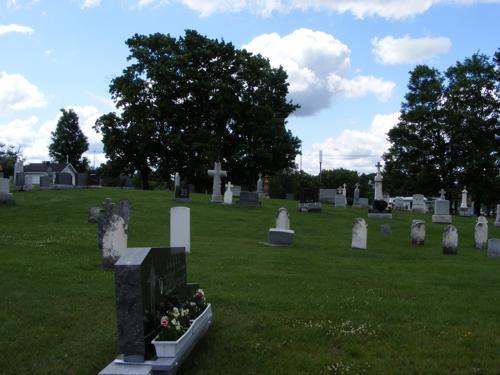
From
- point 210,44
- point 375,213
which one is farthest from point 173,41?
point 375,213

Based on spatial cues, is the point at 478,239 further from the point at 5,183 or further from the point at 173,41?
the point at 173,41

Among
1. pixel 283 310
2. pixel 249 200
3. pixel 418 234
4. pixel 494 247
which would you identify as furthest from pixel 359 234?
pixel 249 200

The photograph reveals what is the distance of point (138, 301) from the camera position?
4.93 meters

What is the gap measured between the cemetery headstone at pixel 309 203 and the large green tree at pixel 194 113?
60.6ft

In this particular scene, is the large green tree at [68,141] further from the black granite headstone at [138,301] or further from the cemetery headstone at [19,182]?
the black granite headstone at [138,301]

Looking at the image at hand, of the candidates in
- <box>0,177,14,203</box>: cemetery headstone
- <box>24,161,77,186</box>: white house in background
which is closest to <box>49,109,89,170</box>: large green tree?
<box>24,161,77,186</box>: white house in background

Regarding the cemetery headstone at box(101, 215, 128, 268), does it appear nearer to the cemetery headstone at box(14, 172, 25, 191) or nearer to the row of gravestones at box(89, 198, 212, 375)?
the row of gravestones at box(89, 198, 212, 375)

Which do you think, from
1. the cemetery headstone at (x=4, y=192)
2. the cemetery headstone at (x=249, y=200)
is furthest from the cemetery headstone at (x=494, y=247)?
the cemetery headstone at (x=4, y=192)

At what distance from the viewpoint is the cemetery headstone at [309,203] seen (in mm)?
30000

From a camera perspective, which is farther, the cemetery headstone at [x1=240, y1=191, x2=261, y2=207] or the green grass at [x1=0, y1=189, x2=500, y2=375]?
the cemetery headstone at [x1=240, y1=191, x2=261, y2=207]

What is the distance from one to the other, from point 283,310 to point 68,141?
8152 centimetres

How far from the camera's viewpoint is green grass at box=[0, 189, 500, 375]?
547 centimetres

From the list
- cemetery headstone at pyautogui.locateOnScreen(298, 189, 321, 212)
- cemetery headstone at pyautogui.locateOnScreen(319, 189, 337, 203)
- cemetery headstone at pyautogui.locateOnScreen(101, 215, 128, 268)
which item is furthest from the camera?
cemetery headstone at pyautogui.locateOnScreen(319, 189, 337, 203)

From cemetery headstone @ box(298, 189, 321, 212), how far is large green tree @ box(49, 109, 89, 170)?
59066 mm
